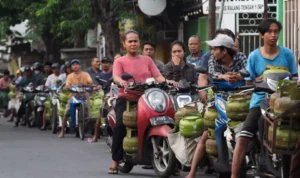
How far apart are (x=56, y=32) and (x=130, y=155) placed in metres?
26.0

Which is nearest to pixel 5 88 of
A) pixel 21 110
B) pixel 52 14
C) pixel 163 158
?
pixel 52 14

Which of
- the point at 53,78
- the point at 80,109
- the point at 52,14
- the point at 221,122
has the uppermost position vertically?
the point at 52,14

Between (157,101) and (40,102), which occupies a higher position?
(157,101)

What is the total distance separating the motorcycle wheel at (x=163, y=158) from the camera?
12.5 metres

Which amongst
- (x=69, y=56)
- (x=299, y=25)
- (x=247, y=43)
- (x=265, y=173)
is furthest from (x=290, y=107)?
(x=69, y=56)

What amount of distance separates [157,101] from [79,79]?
33.8 feet

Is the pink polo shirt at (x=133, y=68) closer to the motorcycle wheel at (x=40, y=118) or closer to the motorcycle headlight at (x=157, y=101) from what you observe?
the motorcycle headlight at (x=157, y=101)

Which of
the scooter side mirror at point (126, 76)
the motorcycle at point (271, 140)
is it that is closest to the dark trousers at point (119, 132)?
the scooter side mirror at point (126, 76)

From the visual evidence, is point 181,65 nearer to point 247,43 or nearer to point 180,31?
point 247,43

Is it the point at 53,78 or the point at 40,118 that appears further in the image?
the point at 40,118

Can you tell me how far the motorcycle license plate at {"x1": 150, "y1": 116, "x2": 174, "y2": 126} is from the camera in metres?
12.9

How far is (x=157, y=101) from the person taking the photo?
42.7 ft

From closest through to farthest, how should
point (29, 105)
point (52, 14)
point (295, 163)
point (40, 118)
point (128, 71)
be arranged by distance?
1. point (295, 163)
2. point (128, 71)
3. point (40, 118)
4. point (29, 105)
5. point (52, 14)

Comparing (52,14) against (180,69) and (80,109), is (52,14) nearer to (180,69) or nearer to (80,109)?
(80,109)
